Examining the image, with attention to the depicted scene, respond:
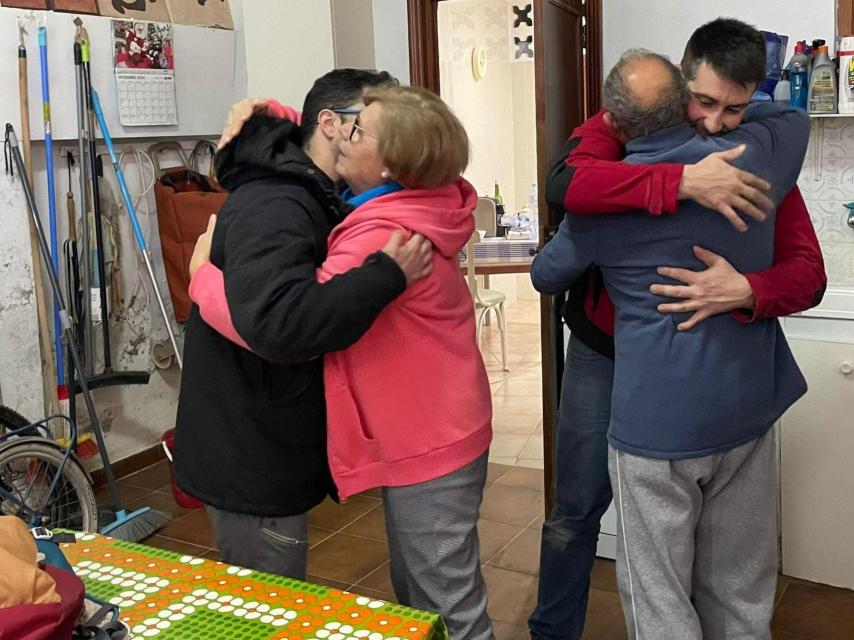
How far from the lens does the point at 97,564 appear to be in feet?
4.25

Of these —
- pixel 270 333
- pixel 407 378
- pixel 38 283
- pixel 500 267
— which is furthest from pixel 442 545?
pixel 500 267

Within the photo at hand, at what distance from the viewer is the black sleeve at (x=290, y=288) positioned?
1.42 m

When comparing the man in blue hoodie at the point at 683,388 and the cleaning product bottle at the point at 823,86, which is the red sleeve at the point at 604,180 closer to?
→ the man in blue hoodie at the point at 683,388

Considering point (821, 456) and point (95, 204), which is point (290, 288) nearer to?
point (821, 456)

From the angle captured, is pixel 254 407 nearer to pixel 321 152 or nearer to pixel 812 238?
pixel 321 152

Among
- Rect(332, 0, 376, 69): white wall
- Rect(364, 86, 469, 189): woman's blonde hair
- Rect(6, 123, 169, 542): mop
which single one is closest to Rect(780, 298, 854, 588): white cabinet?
Rect(364, 86, 469, 189): woman's blonde hair

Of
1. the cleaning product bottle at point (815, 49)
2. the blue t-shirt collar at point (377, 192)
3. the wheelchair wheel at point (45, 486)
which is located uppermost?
the cleaning product bottle at point (815, 49)

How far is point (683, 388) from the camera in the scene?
1722 mm

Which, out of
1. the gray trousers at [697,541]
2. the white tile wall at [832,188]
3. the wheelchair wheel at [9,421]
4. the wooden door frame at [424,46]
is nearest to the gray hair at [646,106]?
the gray trousers at [697,541]

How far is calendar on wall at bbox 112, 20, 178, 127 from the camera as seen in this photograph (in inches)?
154

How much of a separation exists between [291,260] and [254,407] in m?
0.29

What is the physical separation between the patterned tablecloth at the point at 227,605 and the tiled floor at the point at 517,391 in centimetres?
298

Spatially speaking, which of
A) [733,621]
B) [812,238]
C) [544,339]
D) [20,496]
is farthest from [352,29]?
[733,621]

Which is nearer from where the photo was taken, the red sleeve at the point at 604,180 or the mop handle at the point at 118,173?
the red sleeve at the point at 604,180
